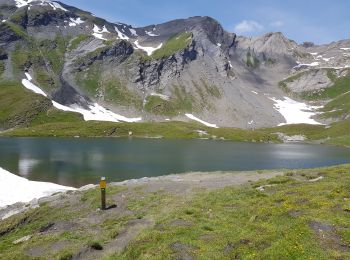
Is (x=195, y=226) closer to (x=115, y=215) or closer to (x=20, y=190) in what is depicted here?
(x=115, y=215)

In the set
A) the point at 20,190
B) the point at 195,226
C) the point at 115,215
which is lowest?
the point at 20,190

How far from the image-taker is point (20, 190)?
53.3 metres

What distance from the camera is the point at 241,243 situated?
20.2 meters

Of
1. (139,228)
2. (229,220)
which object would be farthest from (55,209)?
(229,220)

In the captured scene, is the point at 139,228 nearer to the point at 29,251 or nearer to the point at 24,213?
the point at 29,251

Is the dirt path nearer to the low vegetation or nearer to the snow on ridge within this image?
the low vegetation

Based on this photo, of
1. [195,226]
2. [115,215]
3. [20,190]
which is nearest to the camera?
[195,226]

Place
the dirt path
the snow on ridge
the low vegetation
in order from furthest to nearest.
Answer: the snow on ridge < the dirt path < the low vegetation

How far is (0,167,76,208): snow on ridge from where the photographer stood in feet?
159

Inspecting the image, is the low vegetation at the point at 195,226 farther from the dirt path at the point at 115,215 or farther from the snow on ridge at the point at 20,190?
the snow on ridge at the point at 20,190

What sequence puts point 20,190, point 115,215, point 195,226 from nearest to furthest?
1. point 195,226
2. point 115,215
3. point 20,190

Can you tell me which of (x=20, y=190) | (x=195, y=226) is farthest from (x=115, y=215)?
(x=20, y=190)

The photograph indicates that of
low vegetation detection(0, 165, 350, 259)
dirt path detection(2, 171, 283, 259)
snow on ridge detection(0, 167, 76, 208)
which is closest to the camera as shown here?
low vegetation detection(0, 165, 350, 259)

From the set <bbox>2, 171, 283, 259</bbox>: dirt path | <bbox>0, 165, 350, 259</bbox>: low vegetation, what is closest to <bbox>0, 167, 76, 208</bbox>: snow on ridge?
<bbox>2, 171, 283, 259</bbox>: dirt path
